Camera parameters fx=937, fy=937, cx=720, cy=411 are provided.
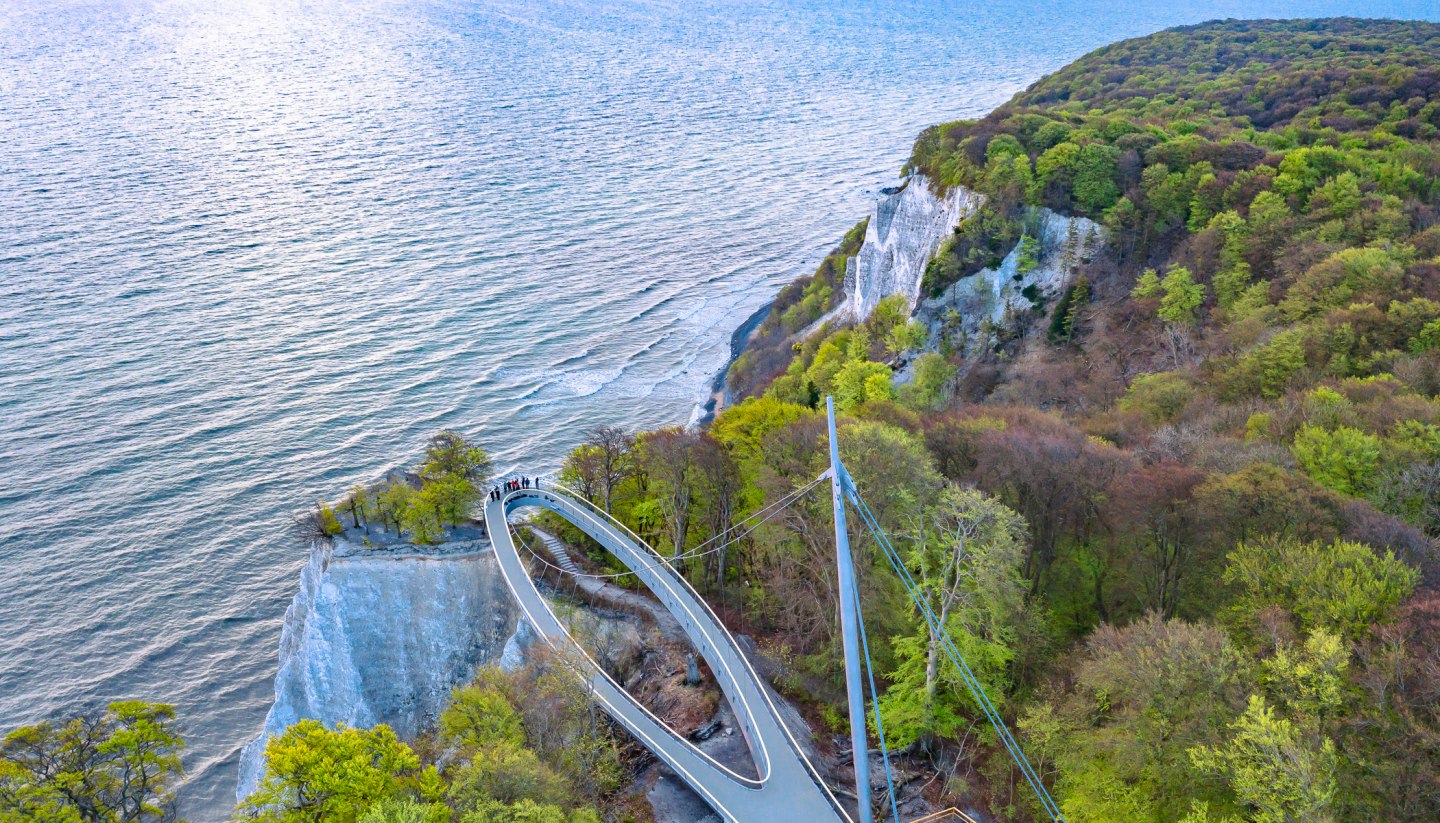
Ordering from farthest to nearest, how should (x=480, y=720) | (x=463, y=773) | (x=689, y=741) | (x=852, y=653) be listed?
(x=689, y=741) → (x=480, y=720) → (x=463, y=773) → (x=852, y=653)

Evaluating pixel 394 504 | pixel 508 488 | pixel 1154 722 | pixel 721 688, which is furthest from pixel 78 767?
pixel 1154 722

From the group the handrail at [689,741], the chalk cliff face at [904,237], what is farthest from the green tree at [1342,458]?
the chalk cliff face at [904,237]

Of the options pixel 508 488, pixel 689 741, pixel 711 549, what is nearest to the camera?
pixel 689 741

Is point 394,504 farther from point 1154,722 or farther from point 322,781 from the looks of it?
point 1154,722

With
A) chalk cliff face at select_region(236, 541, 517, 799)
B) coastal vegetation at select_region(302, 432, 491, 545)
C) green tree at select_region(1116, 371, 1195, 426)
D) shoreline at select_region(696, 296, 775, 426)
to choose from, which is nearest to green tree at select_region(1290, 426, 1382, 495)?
green tree at select_region(1116, 371, 1195, 426)

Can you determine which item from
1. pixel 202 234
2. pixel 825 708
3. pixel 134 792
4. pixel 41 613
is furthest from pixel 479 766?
pixel 202 234

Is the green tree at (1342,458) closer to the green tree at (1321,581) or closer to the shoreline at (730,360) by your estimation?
the green tree at (1321,581)

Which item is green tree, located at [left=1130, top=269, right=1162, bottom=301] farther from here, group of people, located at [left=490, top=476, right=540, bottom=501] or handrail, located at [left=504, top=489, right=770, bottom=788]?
group of people, located at [left=490, top=476, right=540, bottom=501]
